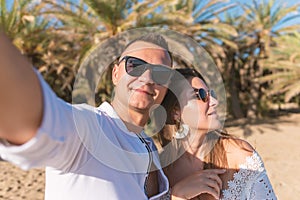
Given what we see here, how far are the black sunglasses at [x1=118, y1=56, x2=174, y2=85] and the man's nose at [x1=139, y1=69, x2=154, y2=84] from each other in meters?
0.01

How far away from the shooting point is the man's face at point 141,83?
1434mm

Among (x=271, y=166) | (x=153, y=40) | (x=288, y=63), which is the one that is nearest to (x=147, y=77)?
(x=153, y=40)

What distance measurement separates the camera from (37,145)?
66cm

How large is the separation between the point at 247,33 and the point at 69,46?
777cm

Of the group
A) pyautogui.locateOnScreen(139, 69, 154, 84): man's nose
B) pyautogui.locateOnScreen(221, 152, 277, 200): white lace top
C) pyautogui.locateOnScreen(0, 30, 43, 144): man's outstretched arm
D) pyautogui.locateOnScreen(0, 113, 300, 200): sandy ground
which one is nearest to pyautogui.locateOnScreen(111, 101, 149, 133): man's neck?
pyautogui.locateOnScreen(139, 69, 154, 84): man's nose

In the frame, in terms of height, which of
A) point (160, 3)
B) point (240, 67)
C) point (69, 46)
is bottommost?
point (240, 67)

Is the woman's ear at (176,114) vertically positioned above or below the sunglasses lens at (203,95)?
below

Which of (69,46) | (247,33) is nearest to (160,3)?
(69,46)

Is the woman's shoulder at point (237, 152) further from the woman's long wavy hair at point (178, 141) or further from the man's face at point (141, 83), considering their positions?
the man's face at point (141, 83)

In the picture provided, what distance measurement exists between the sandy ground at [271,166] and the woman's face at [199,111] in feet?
6.88

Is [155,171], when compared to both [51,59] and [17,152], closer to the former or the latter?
[17,152]

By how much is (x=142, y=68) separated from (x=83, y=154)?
68 centimetres

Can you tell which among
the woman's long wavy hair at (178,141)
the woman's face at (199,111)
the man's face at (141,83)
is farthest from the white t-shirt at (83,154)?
the woman's face at (199,111)

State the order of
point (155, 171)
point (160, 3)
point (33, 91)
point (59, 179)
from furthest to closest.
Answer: point (160, 3)
point (155, 171)
point (59, 179)
point (33, 91)
